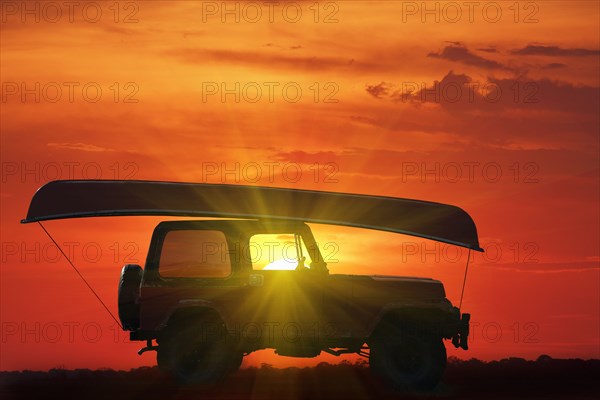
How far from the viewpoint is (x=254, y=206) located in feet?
63.9

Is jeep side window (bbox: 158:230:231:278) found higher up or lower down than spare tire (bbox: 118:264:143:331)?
higher up

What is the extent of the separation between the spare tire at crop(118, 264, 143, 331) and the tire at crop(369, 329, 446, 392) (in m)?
4.37

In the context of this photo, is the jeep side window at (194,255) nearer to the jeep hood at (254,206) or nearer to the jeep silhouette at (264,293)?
the jeep silhouette at (264,293)

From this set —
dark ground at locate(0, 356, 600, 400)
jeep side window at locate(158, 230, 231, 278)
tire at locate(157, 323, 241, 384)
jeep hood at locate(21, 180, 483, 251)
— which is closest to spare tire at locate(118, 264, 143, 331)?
jeep side window at locate(158, 230, 231, 278)

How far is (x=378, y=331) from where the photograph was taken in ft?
63.9

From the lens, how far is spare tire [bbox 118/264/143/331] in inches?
770

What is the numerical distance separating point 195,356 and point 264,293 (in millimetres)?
1772

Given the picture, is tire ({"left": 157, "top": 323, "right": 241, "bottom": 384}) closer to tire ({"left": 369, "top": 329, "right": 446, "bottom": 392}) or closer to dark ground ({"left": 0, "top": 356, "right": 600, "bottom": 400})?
dark ground ({"left": 0, "top": 356, "right": 600, "bottom": 400})

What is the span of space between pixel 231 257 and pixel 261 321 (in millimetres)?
1302

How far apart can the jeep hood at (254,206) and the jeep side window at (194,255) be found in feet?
1.66

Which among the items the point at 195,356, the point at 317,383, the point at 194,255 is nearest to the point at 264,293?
the point at 194,255

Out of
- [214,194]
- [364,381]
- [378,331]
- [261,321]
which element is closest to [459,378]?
[364,381]

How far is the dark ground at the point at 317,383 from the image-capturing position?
1916 cm

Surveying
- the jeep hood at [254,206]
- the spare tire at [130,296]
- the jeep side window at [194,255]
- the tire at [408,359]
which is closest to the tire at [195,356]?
the spare tire at [130,296]
